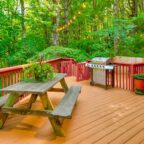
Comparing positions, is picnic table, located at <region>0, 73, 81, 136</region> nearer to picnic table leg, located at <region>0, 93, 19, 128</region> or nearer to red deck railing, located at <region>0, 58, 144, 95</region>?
picnic table leg, located at <region>0, 93, 19, 128</region>

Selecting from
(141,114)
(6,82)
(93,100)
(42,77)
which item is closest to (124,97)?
(93,100)

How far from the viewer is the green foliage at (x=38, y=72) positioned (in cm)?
482

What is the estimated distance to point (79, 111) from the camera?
512cm

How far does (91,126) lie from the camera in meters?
4.21

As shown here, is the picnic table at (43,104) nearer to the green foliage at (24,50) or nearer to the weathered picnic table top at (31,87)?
the weathered picnic table top at (31,87)

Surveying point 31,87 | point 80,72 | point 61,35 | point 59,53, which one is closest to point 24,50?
point 59,53

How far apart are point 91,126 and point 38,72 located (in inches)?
58.3

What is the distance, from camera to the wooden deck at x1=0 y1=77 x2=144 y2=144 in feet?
12.0

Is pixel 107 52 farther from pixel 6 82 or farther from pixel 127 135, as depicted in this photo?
pixel 127 135

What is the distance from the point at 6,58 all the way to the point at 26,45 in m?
1.23

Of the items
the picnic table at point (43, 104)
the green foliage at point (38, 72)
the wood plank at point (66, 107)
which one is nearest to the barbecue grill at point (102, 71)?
the wood plank at point (66, 107)

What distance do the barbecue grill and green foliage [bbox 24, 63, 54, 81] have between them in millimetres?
2705

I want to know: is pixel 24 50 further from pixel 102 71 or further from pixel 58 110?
pixel 58 110

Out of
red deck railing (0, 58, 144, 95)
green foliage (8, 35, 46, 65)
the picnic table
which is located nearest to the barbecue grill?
red deck railing (0, 58, 144, 95)
